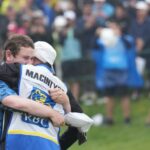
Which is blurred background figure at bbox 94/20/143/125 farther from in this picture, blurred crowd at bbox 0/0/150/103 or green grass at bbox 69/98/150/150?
green grass at bbox 69/98/150/150

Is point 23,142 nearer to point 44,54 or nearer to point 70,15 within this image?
point 44,54

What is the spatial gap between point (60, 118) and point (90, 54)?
29.3ft

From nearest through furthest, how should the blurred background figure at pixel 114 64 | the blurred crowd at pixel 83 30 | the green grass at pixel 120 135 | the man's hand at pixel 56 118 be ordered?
the man's hand at pixel 56 118 < the green grass at pixel 120 135 < the blurred background figure at pixel 114 64 < the blurred crowd at pixel 83 30

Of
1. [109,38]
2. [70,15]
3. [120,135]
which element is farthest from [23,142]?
[70,15]

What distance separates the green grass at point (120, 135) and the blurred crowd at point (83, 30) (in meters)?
0.83

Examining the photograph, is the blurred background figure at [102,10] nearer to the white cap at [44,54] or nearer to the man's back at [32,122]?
the white cap at [44,54]

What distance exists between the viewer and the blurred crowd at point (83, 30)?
1313 cm

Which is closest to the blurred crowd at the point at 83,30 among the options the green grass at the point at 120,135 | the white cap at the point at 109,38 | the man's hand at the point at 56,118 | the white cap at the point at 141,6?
the white cap at the point at 141,6

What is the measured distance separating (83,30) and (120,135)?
9.51 ft

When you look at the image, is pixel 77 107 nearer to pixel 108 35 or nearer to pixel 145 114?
pixel 108 35

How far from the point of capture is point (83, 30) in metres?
14.0

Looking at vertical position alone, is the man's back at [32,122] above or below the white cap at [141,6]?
above

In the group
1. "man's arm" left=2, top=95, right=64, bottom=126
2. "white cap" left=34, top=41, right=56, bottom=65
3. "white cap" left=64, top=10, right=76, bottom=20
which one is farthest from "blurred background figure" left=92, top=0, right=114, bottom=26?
"man's arm" left=2, top=95, right=64, bottom=126

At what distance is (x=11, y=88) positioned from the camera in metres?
5.20
